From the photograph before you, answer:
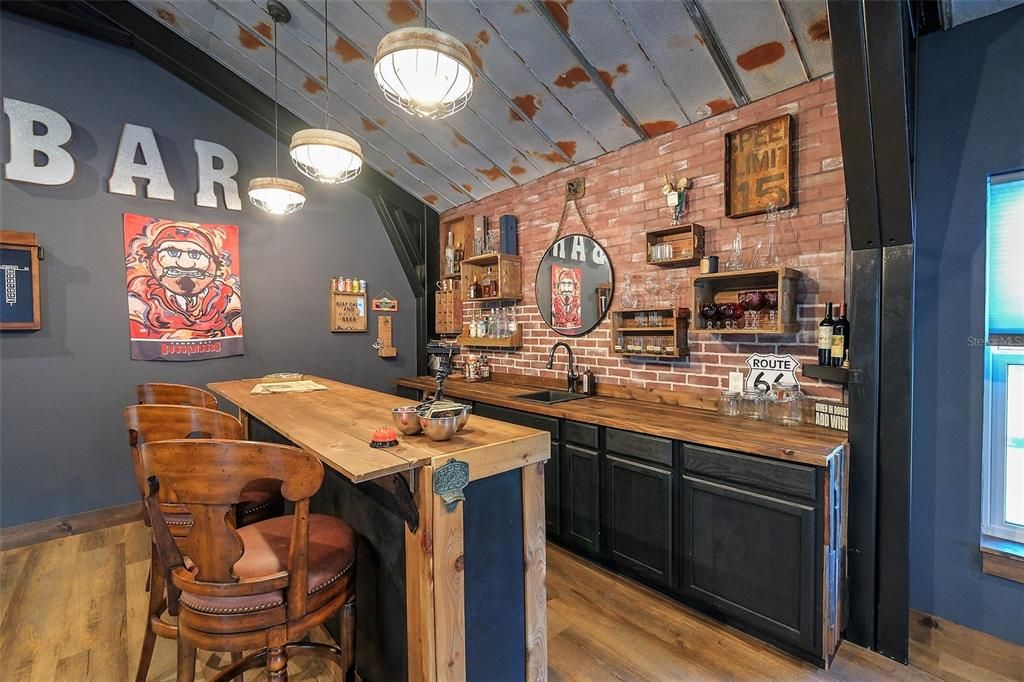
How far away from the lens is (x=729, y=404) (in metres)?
2.46

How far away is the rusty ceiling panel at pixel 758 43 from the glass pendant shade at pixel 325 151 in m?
1.77

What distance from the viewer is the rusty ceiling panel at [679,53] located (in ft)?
7.11

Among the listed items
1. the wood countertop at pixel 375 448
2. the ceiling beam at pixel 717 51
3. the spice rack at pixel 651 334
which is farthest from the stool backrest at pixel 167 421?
the ceiling beam at pixel 717 51

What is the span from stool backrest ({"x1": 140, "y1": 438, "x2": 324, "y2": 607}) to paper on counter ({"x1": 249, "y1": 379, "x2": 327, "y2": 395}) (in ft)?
5.05

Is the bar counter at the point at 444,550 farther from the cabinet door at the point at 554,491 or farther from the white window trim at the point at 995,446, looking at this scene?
the white window trim at the point at 995,446

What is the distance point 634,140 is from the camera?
296 cm

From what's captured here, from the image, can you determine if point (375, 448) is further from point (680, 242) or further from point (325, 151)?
point (680, 242)

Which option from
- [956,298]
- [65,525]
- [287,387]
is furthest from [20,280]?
[956,298]

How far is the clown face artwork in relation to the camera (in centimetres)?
339

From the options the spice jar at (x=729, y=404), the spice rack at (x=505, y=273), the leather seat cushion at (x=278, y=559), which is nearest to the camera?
the leather seat cushion at (x=278, y=559)

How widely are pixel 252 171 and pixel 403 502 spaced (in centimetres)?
363

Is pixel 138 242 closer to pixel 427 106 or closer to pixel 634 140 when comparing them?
pixel 427 106

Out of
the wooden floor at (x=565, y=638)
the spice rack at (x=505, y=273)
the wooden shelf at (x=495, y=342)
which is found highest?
the spice rack at (x=505, y=273)

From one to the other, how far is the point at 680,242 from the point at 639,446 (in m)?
1.25
